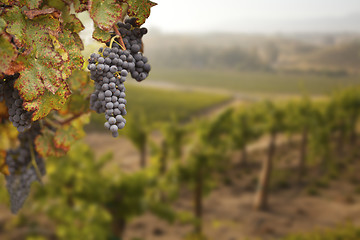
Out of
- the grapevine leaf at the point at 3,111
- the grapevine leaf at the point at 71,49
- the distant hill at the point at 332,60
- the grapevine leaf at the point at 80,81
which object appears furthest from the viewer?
the distant hill at the point at 332,60

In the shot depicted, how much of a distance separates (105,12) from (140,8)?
0.45 ft

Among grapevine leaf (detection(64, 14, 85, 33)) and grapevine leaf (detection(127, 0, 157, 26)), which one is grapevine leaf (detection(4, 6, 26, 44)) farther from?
grapevine leaf (detection(127, 0, 157, 26))

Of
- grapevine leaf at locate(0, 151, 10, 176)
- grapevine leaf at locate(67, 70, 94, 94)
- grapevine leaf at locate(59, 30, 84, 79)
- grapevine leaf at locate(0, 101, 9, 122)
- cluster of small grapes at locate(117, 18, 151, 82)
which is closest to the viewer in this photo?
grapevine leaf at locate(59, 30, 84, 79)

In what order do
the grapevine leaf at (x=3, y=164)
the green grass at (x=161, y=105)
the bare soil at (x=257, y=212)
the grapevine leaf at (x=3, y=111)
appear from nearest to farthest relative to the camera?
the grapevine leaf at (x=3, y=111), the grapevine leaf at (x=3, y=164), the bare soil at (x=257, y=212), the green grass at (x=161, y=105)

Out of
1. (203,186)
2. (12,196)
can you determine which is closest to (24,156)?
(12,196)

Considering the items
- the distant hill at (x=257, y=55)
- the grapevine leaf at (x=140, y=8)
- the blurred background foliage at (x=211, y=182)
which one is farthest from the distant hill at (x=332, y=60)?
the grapevine leaf at (x=140, y=8)

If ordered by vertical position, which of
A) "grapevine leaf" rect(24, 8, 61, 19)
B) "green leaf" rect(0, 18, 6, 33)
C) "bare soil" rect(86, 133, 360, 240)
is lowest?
"bare soil" rect(86, 133, 360, 240)

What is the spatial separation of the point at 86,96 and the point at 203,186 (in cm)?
1351

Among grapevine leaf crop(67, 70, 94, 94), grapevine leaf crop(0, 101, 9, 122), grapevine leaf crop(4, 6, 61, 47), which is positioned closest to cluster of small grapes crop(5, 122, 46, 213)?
grapevine leaf crop(0, 101, 9, 122)

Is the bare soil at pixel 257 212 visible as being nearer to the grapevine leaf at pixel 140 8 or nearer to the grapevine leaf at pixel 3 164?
the grapevine leaf at pixel 3 164

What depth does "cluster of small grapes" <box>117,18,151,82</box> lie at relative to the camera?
116 cm

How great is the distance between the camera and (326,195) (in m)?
20.8

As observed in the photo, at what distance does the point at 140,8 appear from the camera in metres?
1.09

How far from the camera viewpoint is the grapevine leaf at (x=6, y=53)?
36.6 inches
